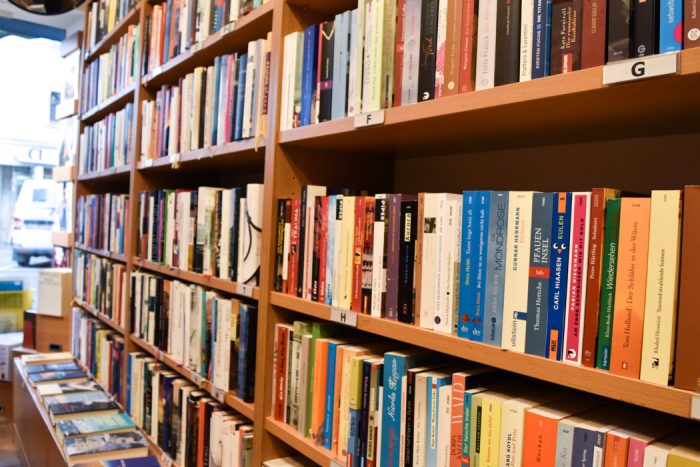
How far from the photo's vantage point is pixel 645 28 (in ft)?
2.57

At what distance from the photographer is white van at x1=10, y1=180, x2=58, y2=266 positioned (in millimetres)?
5168

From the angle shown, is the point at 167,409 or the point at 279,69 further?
the point at 167,409

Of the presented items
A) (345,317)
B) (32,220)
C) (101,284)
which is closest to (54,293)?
(101,284)

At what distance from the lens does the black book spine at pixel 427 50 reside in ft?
3.56

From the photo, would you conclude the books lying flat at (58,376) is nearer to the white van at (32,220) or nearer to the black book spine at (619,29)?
the white van at (32,220)

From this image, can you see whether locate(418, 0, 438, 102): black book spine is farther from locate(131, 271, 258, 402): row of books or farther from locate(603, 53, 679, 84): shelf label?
locate(131, 271, 258, 402): row of books

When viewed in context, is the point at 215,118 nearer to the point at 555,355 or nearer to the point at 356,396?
the point at 356,396

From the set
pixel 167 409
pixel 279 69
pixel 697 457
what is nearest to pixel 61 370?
pixel 167 409

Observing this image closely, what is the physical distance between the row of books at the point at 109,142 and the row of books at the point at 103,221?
0.59 feet

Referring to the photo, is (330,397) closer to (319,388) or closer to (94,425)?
(319,388)

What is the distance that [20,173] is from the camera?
5113mm

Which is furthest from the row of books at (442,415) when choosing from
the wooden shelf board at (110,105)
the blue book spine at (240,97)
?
the wooden shelf board at (110,105)

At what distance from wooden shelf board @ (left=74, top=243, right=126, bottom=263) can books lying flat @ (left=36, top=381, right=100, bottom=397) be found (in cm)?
65

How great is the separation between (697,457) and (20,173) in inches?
222
